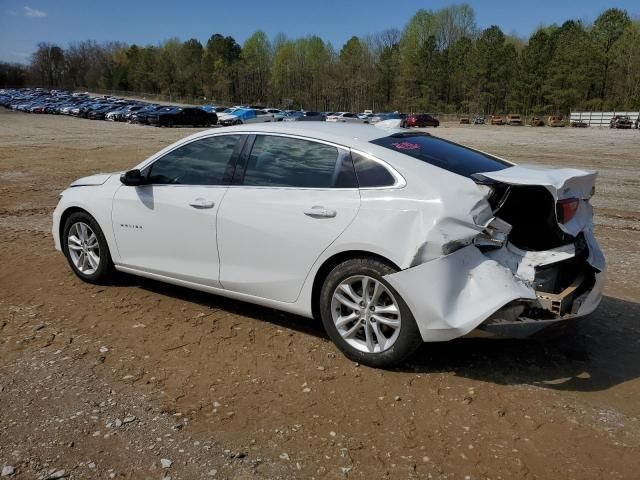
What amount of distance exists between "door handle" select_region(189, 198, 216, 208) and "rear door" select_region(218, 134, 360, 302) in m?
0.12

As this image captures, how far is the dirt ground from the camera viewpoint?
287 cm

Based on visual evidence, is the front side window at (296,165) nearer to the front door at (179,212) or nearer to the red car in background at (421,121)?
the front door at (179,212)

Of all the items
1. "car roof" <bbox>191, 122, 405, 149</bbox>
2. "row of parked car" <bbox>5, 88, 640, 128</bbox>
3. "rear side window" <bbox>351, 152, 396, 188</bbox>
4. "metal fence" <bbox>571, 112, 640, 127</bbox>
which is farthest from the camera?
"metal fence" <bbox>571, 112, 640, 127</bbox>

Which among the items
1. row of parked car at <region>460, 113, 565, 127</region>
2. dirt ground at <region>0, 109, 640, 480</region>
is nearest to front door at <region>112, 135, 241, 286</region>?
dirt ground at <region>0, 109, 640, 480</region>

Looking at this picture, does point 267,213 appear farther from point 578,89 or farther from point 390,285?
point 578,89

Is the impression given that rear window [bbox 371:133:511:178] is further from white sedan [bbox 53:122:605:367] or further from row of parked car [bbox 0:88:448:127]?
row of parked car [bbox 0:88:448:127]

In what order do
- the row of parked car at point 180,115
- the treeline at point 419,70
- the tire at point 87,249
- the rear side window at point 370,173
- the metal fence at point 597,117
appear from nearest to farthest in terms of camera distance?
the rear side window at point 370,173 → the tire at point 87,249 → the row of parked car at point 180,115 → the metal fence at point 597,117 → the treeline at point 419,70

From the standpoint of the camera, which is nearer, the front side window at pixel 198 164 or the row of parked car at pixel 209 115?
the front side window at pixel 198 164

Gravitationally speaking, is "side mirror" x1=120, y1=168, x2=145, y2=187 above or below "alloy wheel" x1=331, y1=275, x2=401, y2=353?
above

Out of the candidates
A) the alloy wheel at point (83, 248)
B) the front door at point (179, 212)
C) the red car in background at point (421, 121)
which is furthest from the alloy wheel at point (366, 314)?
the red car in background at point (421, 121)

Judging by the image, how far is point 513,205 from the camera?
3.95 metres

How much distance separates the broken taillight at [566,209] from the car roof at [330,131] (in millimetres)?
1347

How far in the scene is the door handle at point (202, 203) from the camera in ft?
14.4

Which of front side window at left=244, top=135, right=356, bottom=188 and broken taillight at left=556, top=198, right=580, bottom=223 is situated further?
front side window at left=244, top=135, right=356, bottom=188
